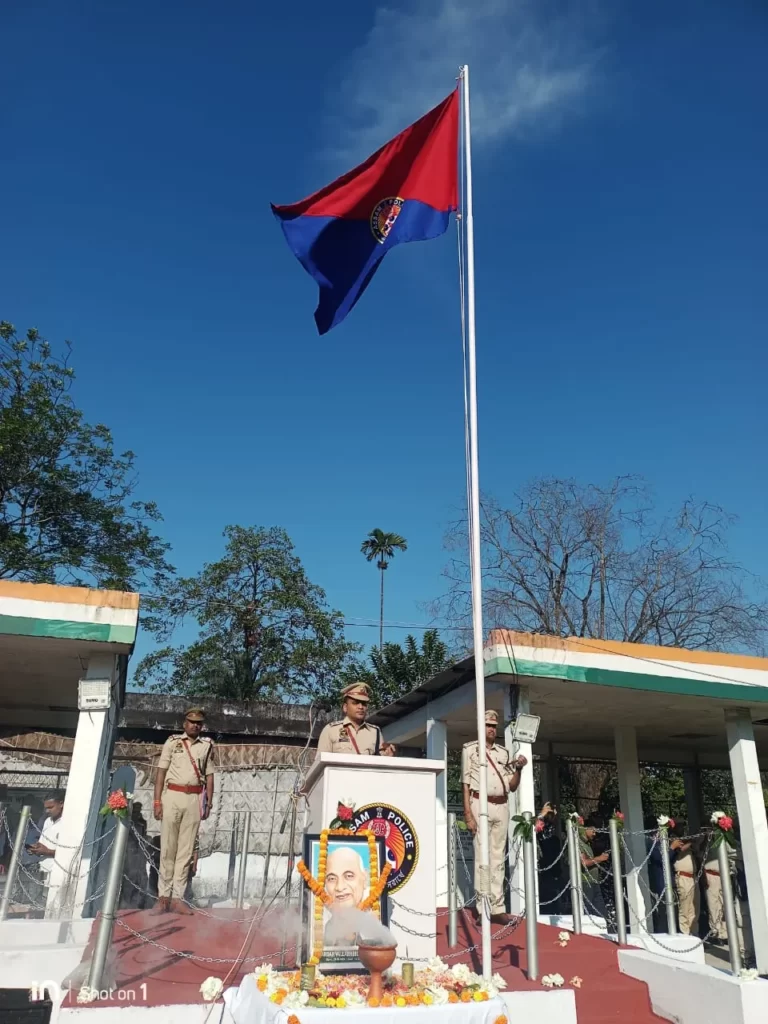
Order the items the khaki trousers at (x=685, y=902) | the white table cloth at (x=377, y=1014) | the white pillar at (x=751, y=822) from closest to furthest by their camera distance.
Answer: the white table cloth at (x=377, y=1014) < the white pillar at (x=751, y=822) < the khaki trousers at (x=685, y=902)

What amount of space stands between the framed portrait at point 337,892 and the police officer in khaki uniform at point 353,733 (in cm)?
153

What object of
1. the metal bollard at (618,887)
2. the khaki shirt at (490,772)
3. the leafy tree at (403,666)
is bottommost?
the metal bollard at (618,887)

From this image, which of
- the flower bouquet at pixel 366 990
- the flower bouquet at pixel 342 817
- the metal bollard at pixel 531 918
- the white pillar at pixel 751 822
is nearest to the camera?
the flower bouquet at pixel 366 990

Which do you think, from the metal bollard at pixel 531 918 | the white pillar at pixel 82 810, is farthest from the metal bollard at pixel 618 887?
the white pillar at pixel 82 810

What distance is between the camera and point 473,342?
625cm

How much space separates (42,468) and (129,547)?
3.76m

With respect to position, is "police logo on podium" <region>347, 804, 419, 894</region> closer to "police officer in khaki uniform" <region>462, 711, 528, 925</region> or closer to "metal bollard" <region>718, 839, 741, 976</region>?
"police officer in khaki uniform" <region>462, 711, 528, 925</region>

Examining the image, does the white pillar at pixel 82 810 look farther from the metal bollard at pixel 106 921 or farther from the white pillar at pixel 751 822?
the white pillar at pixel 751 822

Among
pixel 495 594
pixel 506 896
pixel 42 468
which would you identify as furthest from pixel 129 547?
pixel 506 896

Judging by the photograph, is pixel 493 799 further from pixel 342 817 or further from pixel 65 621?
pixel 65 621

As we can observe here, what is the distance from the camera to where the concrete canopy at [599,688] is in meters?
9.06

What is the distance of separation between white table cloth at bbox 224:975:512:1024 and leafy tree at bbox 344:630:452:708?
20.3 m

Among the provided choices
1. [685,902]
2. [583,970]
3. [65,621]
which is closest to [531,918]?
[583,970]

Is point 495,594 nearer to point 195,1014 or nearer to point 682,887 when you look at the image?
point 682,887
